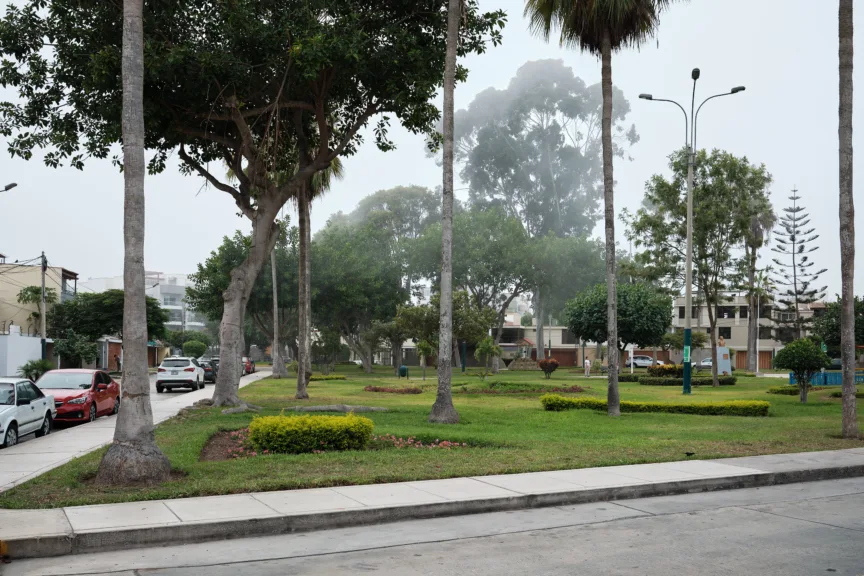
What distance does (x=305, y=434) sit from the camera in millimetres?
12641

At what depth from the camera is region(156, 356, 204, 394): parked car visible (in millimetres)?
36250

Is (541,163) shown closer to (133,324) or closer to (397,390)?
(397,390)

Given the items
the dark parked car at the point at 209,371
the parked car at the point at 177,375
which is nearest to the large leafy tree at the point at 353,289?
the dark parked car at the point at 209,371

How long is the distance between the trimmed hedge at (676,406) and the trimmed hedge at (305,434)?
10.3 metres

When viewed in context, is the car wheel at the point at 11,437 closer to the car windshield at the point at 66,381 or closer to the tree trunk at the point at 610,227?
the car windshield at the point at 66,381

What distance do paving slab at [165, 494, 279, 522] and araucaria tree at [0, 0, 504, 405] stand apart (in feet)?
37.6

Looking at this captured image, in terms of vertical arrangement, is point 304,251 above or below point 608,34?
below

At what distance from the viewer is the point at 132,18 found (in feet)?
35.3

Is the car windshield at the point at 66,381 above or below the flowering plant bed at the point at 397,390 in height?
above

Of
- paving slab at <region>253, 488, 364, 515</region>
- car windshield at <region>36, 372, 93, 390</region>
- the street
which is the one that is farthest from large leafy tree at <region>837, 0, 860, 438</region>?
car windshield at <region>36, 372, 93, 390</region>

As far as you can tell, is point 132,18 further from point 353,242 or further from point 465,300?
point 353,242

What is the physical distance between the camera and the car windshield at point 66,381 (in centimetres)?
2075

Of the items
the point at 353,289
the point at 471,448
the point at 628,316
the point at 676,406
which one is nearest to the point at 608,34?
the point at 676,406

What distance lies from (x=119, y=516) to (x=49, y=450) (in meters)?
7.29
